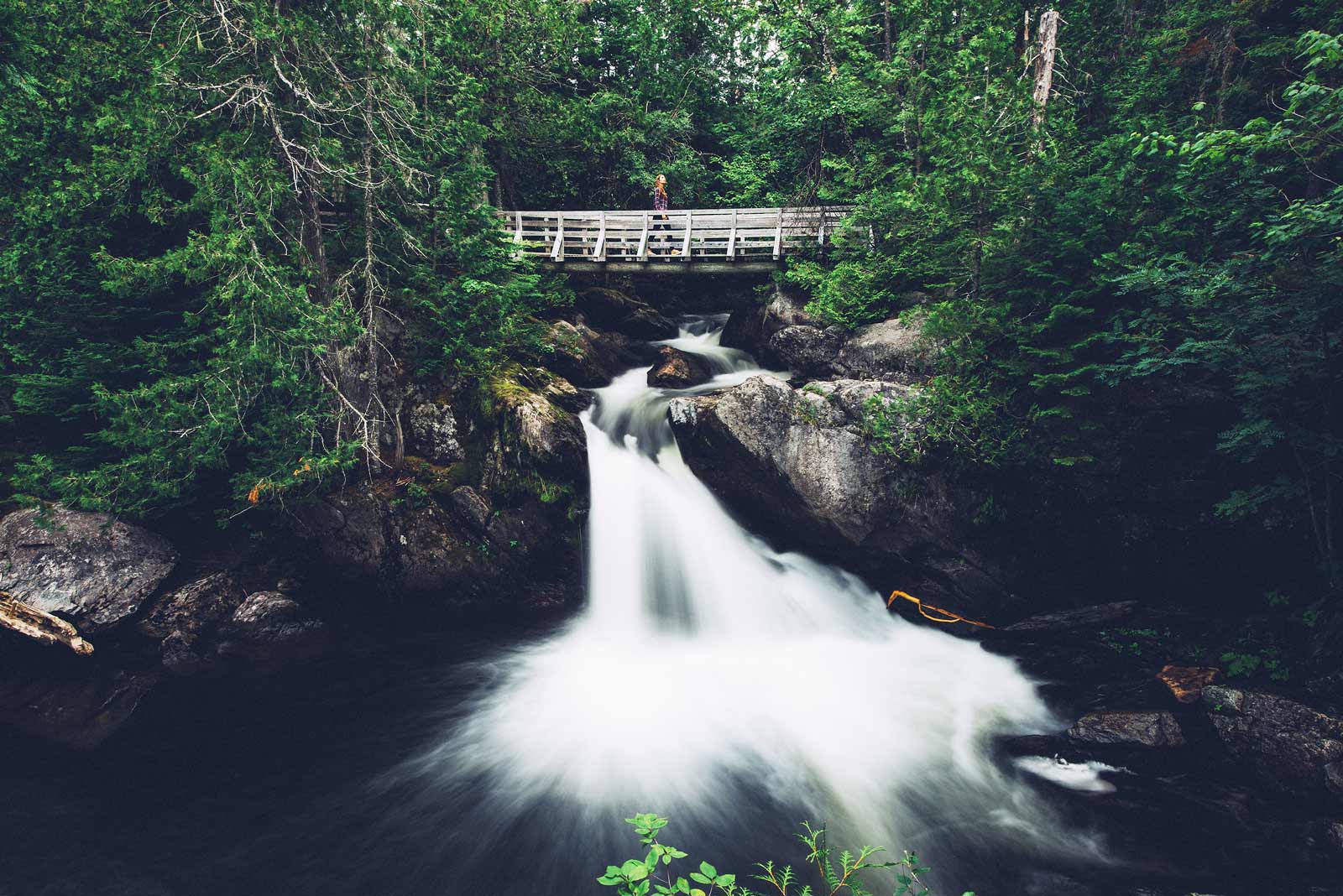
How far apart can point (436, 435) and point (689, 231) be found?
7.99m

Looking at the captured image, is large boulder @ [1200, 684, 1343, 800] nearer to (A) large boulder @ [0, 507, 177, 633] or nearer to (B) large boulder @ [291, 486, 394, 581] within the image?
(B) large boulder @ [291, 486, 394, 581]

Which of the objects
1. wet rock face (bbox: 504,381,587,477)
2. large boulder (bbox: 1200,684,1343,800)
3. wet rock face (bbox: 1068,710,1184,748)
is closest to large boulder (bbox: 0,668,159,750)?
wet rock face (bbox: 504,381,587,477)

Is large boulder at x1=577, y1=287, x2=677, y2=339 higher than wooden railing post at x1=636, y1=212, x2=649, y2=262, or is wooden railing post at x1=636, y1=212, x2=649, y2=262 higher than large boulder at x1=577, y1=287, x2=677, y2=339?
wooden railing post at x1=636, y1=212, x2=649, y2=262

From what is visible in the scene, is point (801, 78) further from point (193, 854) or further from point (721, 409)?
point (193, 854)

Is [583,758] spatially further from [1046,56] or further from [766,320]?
[1046,56]

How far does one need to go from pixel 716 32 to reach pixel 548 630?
20.8 metres

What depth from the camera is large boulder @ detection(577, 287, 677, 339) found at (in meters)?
15.4

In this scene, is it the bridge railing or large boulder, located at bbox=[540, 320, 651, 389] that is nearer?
large boulder, located at bbox=[540, 320, 651, 389]

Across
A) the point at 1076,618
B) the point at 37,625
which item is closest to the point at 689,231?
the point at 1076,618

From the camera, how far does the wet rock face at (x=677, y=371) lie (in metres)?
12.4

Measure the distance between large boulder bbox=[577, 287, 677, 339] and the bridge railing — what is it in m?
1.33

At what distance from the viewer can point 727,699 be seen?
7.59m

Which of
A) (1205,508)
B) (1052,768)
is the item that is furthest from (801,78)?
(1052,768)

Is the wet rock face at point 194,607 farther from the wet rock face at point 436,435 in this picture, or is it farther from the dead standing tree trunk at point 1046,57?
the dead standing tree trunk at point 1046,57
